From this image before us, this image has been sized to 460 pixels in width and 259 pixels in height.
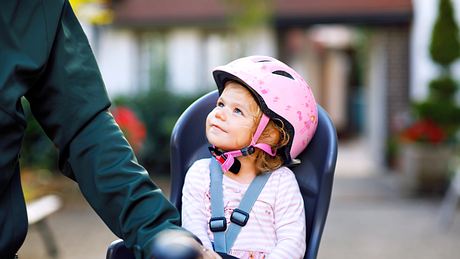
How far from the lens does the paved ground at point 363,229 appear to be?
7027 millimetres

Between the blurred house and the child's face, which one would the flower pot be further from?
the child's face

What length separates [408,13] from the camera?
15125mm

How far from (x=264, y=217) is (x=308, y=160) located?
35 centimetres

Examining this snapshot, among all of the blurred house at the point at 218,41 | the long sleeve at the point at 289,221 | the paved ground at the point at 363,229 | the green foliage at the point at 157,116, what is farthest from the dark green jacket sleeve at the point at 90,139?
the blurred house at the point at 218,41

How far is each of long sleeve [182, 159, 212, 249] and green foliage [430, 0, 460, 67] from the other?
9.32 metres

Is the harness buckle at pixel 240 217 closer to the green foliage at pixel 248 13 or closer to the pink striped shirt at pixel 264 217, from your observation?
the pink striped shirt at pixel 264 217

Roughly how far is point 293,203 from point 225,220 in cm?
20

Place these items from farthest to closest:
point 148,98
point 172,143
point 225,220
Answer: point 148,98, point 172,143, point 225,220

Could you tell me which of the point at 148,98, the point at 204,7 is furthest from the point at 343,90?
the point at 148,98

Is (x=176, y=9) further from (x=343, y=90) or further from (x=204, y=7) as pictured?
(x=343, y=90)

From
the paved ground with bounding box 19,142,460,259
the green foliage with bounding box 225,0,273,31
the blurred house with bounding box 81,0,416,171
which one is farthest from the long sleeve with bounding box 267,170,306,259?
the blurred house with bounding box 81,0,416,171

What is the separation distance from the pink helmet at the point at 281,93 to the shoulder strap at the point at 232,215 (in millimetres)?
151

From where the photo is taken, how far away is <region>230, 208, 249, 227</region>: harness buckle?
7.13 ft

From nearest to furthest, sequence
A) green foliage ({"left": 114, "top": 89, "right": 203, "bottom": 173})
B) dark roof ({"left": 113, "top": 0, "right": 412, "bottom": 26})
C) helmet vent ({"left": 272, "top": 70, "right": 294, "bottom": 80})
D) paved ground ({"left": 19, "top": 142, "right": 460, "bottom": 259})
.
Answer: helmet vent ({"left": 272, "top": 70, "right": 294, "bottom": 80}) → paved ground ({"left": 19, "top": 142, "right": 460, "bottom": 259}) → green foliage ({"left": 114, "top": 89, "right": 203, "bottom": 173}) → dark roof ({"left": 113, "top": 0, "right": 412, "bottom": 26})
